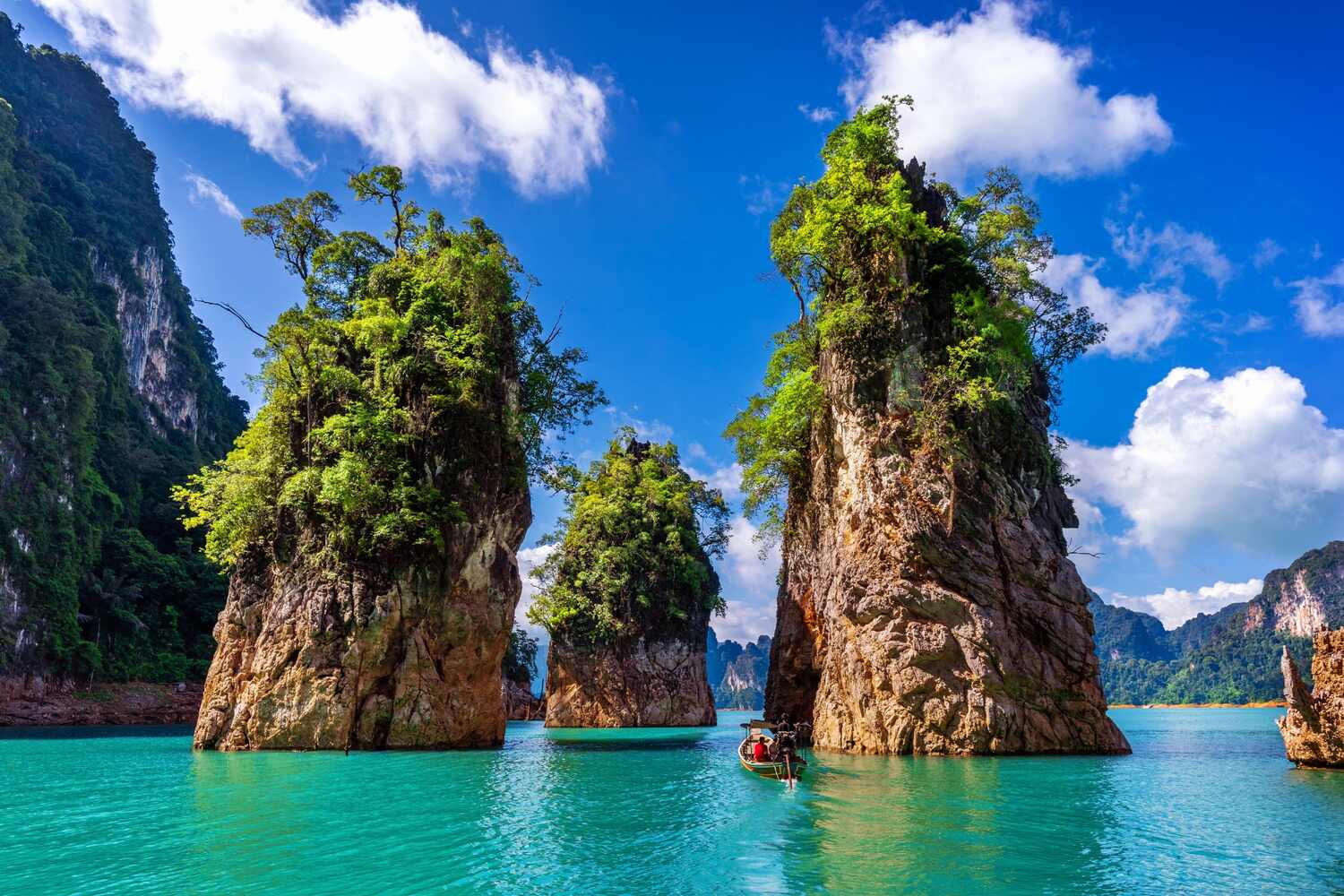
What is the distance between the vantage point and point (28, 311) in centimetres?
5462

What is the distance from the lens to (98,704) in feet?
174

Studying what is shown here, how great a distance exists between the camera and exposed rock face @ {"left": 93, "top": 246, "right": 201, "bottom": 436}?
267ft

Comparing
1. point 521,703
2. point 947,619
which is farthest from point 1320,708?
point 521,703

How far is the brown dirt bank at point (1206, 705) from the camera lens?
386 feet

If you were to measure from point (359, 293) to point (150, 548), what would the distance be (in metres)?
46.2

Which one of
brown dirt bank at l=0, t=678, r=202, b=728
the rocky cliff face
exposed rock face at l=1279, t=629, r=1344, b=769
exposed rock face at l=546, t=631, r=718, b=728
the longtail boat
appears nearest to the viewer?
exposed rock face at l=1279, t=629, r=1344, b=769

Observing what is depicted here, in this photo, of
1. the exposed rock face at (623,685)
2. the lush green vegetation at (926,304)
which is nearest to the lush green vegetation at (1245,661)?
the exposed rock face at (623,685)

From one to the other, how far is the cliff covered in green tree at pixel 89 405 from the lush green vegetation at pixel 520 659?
2543 centimetres

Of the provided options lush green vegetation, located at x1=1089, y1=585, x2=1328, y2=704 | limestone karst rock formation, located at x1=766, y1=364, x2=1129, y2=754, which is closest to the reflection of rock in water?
limestone karst rock formation, located at x1=766, y1=364, x2=1129, y2=754

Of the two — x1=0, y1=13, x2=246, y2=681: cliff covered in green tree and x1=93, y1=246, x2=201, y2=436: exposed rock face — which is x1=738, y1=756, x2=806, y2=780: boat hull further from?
x1=93, y1=246, x2=201, y2=436: exposed rock face

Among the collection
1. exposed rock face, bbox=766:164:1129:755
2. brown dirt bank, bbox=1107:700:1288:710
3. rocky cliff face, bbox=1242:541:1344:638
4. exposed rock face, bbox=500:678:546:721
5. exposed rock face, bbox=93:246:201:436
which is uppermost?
exposed rock face, bbox=93:246:201:436

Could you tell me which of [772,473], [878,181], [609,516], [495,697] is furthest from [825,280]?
[609,516]

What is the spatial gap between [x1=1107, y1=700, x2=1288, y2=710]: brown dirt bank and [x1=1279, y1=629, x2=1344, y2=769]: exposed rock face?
108 meters

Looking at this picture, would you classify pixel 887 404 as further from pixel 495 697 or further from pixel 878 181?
pixel 495 697
